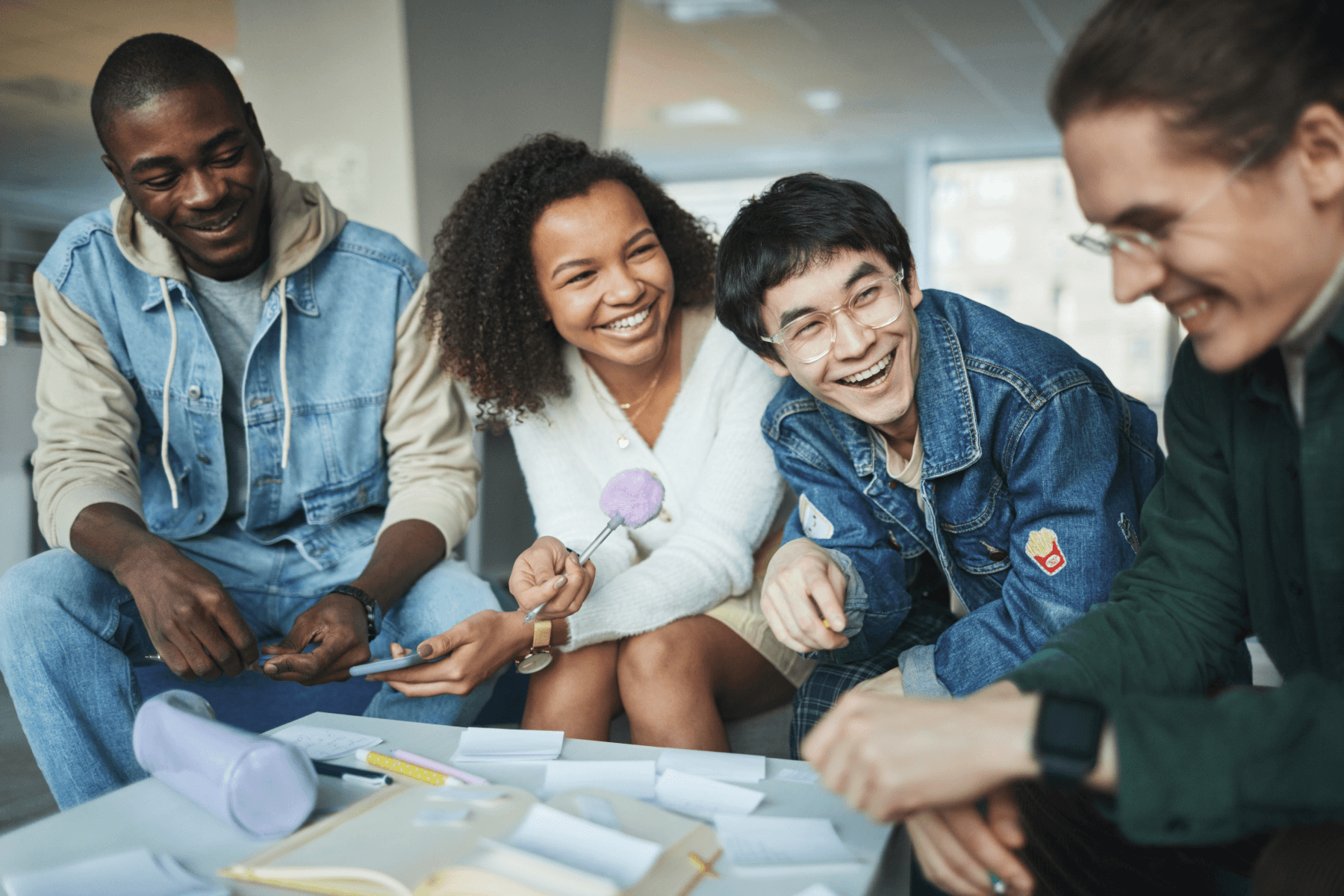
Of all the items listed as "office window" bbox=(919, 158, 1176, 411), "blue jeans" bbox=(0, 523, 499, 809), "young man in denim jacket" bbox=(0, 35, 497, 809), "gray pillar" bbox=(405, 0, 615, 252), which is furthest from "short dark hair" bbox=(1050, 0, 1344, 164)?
"office window" bbox=(919, 158, 1176, 411)

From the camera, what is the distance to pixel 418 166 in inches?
120

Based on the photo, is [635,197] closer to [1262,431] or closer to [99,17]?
[1262,431]

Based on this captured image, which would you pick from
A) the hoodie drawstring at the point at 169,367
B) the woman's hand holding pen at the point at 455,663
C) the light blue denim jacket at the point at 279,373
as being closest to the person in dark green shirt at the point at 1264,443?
the woman's hand holding pen at the point at 455,663

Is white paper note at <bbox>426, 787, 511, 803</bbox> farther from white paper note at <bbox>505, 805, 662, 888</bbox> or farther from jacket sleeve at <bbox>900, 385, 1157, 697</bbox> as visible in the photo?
jacket sleeve at <bbox>900, 385, 1157, 697</bbox>

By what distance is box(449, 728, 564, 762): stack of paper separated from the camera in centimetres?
111

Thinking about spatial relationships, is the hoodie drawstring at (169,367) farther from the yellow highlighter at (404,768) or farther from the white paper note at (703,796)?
the white paper note at (703,796)

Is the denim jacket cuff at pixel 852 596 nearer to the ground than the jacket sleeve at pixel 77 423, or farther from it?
nearer to the ground

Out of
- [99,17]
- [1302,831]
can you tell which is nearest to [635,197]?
[1302,831]

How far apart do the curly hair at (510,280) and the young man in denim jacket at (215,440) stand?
0.10 meters

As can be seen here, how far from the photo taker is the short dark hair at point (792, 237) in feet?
4.52

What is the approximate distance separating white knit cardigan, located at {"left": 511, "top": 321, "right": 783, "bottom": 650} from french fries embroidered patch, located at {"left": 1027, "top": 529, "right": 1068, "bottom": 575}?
50 centimetres

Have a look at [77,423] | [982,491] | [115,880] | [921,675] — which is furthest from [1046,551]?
[77,423]

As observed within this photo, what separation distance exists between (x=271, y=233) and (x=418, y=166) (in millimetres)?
1274

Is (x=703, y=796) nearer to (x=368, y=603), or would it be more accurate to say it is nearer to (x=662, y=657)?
(x=662, y=657)
